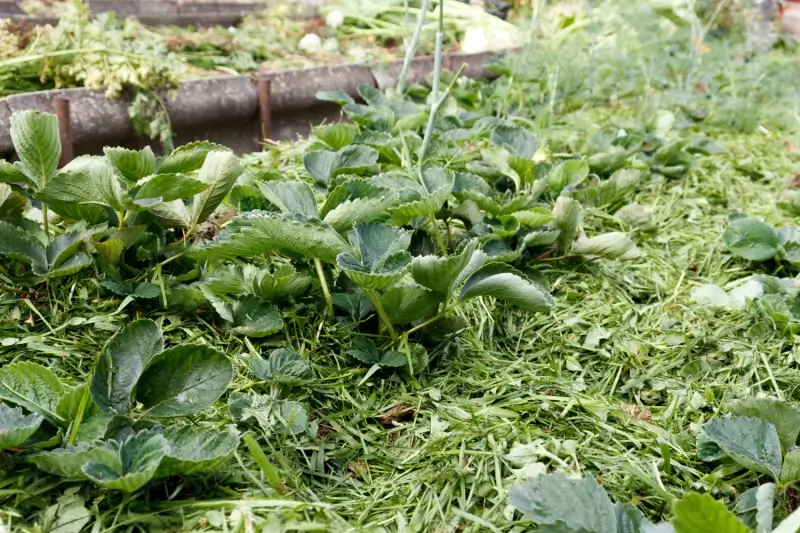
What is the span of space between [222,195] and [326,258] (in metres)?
0.28

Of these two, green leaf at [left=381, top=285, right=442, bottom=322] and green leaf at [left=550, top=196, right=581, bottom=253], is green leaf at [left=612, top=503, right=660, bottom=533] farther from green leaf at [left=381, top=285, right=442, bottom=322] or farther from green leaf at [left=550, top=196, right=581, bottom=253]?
green leaf at [left=550, top=196, right=581, bottom=253]

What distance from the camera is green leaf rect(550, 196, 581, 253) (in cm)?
134

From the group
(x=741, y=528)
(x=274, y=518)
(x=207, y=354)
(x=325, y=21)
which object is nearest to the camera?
(x=741, y=528)

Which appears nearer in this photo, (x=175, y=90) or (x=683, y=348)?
(x=683, y=348)

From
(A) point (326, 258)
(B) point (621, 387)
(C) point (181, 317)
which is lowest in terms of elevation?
(B) point (621, 387)

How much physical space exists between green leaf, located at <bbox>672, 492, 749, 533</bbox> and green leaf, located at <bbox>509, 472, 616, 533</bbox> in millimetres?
96

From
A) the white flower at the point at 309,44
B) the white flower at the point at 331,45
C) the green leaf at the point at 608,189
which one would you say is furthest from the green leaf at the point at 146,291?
the white flower at the point at 331,45

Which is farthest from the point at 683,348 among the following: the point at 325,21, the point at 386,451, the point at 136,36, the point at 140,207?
the point at 325,21

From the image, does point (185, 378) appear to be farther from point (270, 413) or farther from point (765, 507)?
point (765, 507)

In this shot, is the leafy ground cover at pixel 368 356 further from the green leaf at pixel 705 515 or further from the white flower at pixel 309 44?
the white flower at pixel 309 44

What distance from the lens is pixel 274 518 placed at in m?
0.74

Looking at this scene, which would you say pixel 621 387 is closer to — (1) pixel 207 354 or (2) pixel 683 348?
(2) pixel 683 348

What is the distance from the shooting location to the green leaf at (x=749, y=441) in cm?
84

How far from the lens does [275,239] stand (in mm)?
1003
